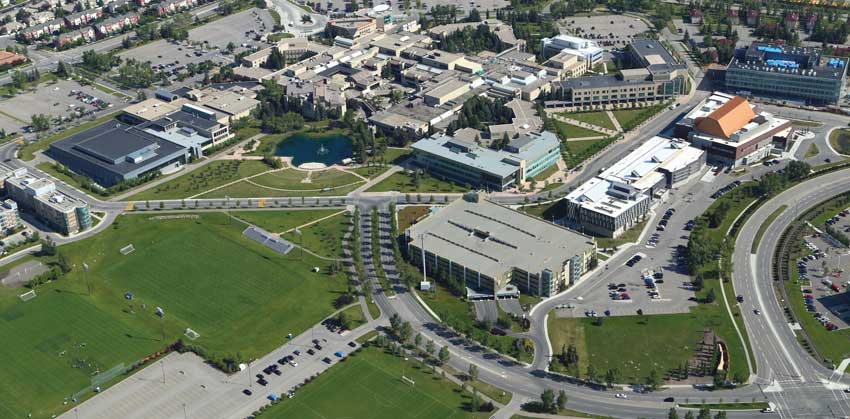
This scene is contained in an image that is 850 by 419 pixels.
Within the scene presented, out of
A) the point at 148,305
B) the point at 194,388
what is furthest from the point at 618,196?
the point at 148,305

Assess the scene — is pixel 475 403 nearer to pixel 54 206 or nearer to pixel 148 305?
pixel 148 305

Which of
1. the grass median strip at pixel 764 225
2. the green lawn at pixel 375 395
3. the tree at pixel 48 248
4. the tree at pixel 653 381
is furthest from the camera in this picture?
the tree at pixel 48 248

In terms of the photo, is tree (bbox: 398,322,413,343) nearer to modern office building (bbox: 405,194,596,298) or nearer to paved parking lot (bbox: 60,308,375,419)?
paved parking lot (bbox: 60,308,375,419)

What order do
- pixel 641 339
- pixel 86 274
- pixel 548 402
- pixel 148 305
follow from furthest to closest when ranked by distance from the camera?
pixel 86 274
pixel 148 305
pixel 641 339
pixel 548 402

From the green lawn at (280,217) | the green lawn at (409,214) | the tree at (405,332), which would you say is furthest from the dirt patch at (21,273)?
the tree at (405,332)

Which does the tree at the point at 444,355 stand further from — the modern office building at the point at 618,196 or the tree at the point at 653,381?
the modern office building at the point at 618,196

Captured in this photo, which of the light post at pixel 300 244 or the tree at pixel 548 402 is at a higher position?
the light post at pixel 300 244

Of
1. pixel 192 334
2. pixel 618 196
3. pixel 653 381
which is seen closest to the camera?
pixel 653 381

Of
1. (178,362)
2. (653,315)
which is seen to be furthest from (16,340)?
(653,315)
